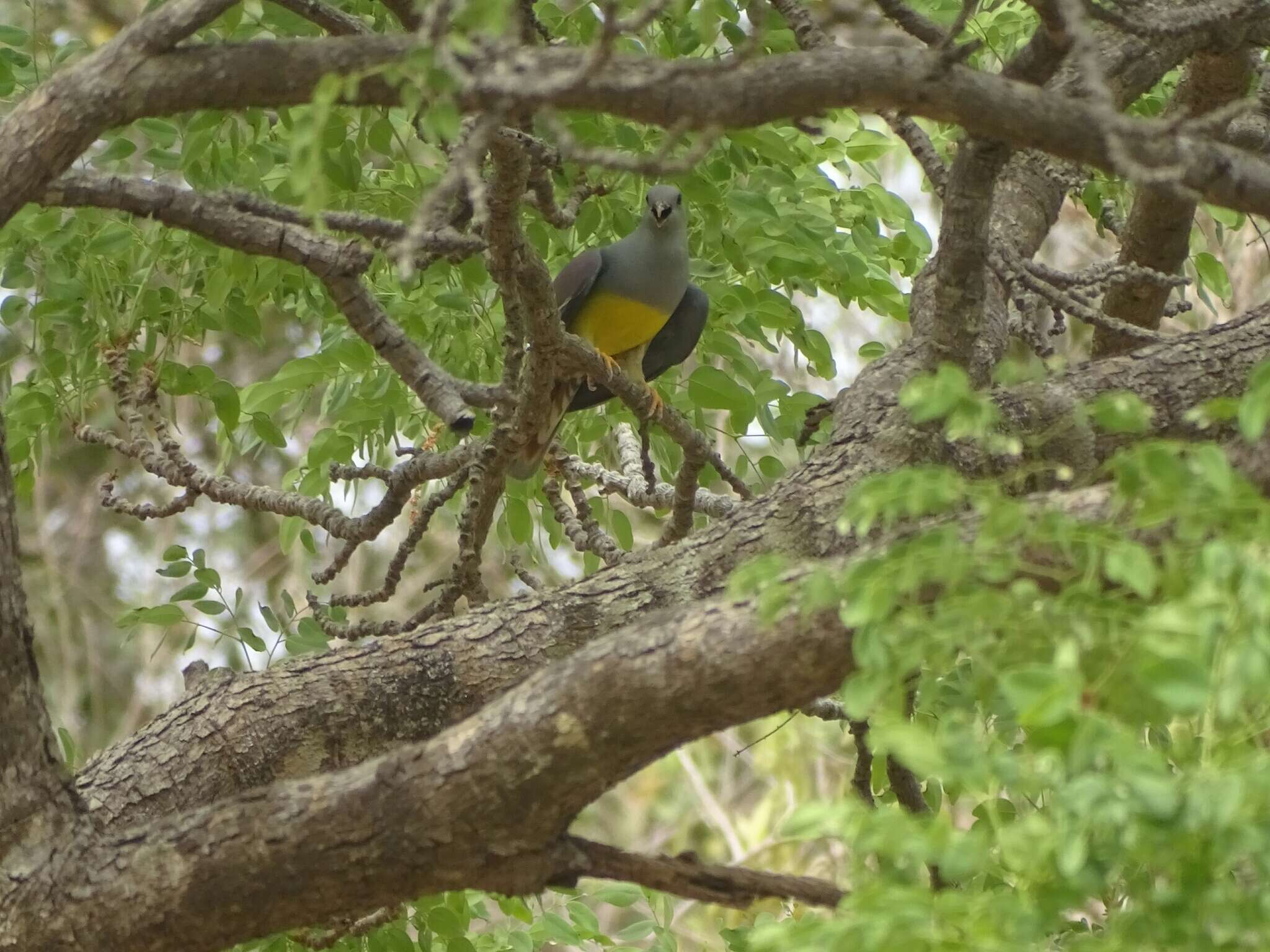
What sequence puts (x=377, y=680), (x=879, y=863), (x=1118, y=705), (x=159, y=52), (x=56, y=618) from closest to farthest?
(x=1118, y=705) → (x=879, y=863) → (x=159, y=52) → (x=377, y=680) → (x=56, y=618)

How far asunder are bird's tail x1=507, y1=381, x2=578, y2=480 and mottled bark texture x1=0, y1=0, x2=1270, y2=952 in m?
0.42

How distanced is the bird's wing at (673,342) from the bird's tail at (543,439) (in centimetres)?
31

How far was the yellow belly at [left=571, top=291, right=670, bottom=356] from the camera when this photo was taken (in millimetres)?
4457

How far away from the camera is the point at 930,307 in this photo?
2.73 m

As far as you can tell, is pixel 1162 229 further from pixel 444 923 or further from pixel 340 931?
pixel 340 931

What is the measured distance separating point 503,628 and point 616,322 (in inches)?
81.6

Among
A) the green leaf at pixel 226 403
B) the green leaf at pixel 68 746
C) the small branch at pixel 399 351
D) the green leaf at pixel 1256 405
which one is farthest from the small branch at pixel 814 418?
the green leaf at pixel 1256 405

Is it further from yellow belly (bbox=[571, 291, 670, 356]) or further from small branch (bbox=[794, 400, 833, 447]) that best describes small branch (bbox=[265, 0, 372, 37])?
yellow belly (bbox=[571, 291, 670, 356])

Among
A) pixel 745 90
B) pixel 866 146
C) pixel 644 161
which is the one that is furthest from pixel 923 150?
pixel 644 161

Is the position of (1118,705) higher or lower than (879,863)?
higher

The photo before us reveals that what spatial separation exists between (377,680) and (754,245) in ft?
3.67

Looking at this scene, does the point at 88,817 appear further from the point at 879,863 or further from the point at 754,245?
the point at 754,245

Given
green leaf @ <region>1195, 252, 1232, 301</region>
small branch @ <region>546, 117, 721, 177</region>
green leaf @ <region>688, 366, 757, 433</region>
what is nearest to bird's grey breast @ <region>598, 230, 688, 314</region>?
green leaf @ <region>688, 366, 757, 433</region>

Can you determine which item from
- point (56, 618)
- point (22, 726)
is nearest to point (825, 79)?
point (22, 726)
